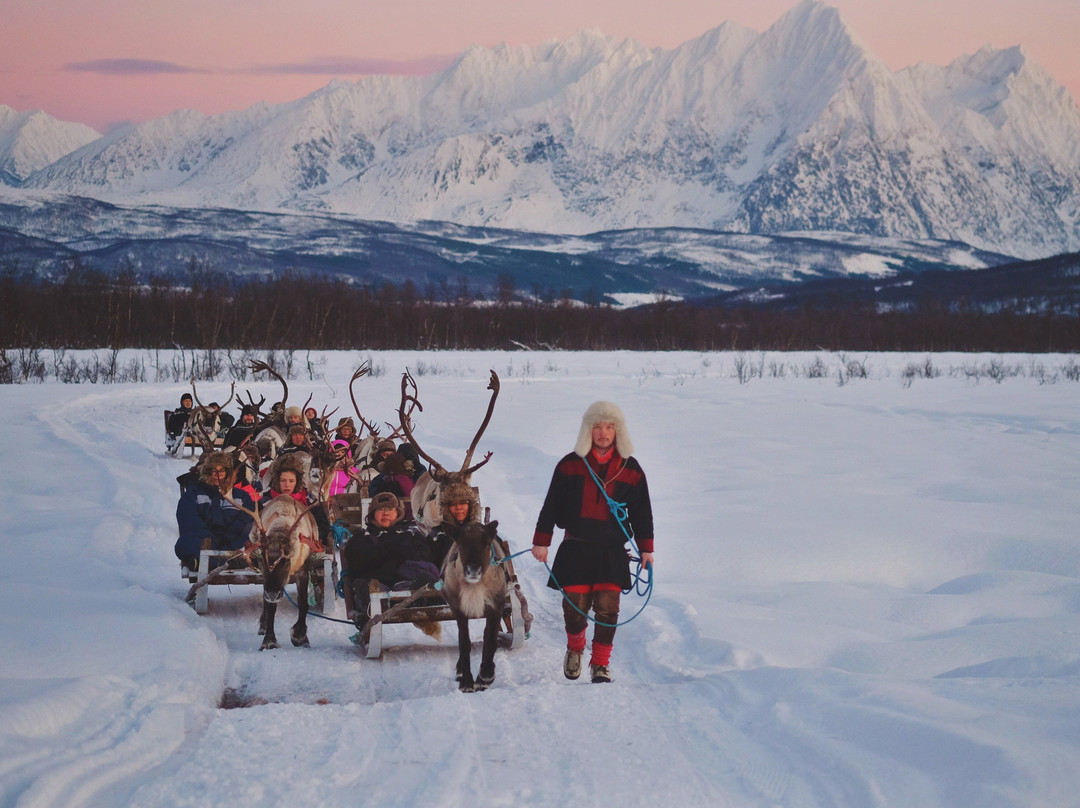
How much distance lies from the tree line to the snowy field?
48228 millimetres

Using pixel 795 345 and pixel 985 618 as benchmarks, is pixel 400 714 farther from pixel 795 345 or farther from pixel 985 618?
pixel 795 345

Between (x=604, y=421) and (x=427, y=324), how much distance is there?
2770 inches

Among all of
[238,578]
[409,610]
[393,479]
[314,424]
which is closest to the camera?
[409,610]

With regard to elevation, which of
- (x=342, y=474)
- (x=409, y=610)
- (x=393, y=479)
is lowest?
(x=409, y=610)

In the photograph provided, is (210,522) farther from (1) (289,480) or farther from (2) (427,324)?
(2) (427,324)

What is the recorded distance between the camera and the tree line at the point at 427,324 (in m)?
62.1

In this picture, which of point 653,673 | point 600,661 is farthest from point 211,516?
point 653,673

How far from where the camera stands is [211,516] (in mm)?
8188

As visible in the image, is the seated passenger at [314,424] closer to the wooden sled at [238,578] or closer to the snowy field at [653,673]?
the snowy field at [653,673]

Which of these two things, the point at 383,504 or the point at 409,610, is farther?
the point at 383,504

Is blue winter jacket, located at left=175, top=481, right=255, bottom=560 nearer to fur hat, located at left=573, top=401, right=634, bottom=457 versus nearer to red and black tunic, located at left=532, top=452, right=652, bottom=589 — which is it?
red and black tunic, located at left=532, top=452, right=652, bottom=589

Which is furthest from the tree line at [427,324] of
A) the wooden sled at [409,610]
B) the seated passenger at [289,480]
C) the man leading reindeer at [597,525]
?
the man leading reindeer at [597,525]

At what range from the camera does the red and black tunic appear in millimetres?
6254

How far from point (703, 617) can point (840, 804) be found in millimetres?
3196
